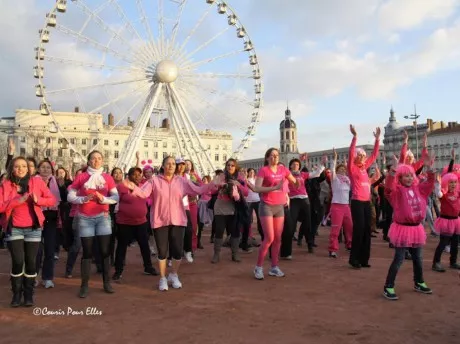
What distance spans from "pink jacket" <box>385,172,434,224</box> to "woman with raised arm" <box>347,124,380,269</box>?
1.49 m

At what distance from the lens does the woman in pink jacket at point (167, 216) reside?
5891 mm

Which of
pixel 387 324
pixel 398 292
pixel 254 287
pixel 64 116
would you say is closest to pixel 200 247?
pixel 254 287

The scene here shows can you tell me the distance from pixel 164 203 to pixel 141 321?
1869mm

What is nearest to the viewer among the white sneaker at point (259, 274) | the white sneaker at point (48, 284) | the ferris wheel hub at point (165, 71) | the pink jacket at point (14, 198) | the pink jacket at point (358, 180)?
the pink jacket at point (14, 198)

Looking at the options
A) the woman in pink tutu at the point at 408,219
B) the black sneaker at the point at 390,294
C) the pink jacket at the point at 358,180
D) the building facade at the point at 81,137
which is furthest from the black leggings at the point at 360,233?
the building facade at the point at 81,137

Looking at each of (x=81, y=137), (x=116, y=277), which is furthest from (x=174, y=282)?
(x=81, y=137)

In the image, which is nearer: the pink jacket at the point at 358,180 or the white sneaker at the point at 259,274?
the white sneaker at the point at 259,274

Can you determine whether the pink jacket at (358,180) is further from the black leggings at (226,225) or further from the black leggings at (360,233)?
the black leggings at (226,225)

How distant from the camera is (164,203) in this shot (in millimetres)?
5949

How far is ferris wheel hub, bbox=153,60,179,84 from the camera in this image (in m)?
24.8

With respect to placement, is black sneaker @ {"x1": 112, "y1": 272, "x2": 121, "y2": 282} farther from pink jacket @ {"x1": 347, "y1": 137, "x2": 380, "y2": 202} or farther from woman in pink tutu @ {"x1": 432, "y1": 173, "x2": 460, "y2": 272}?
woman in pink tutu @ {"x1": 432, "y1": 173, "x2": 460, "y2": 272}

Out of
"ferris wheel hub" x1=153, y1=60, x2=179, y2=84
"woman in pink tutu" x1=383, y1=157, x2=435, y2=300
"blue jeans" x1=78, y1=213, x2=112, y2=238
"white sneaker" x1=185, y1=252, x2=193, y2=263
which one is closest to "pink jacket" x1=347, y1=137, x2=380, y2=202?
"woman in pink tutu" x1=383, y1=157, x2=435, y2=300

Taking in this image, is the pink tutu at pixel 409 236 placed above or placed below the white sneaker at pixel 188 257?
above

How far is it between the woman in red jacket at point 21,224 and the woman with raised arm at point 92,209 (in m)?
0.48
